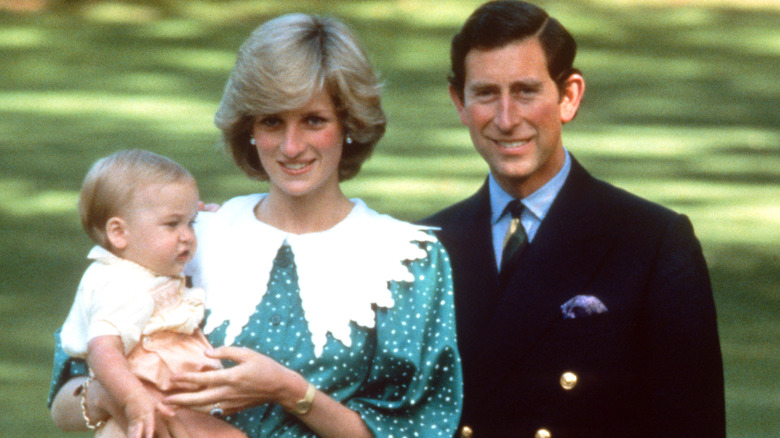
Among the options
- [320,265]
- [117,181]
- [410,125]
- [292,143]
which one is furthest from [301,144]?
[410,125]

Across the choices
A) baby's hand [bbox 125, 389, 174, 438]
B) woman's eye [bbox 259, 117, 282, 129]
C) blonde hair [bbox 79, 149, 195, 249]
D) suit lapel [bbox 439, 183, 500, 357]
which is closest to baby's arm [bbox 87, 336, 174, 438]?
baby's hand [bbox 125, 389, 174, 438]

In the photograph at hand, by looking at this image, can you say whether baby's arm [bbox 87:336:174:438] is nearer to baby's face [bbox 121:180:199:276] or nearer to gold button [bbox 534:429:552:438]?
baby's face [bbox 121:180:199:276]

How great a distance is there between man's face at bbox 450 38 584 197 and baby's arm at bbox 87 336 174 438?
1020mm

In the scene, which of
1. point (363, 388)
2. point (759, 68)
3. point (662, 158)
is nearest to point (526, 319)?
point (363, 388)

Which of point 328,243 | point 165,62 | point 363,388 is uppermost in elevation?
point 165,62

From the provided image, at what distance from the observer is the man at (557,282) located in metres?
3.59

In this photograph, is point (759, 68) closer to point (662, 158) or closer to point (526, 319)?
point (662, 158)

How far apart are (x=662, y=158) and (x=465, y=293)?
7.34m

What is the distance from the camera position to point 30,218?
31.9 feet

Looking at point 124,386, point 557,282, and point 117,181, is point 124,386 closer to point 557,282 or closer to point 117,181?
point 117,181

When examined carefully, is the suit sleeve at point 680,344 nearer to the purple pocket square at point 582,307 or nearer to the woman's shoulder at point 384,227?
the purple pocket square at point 582,307

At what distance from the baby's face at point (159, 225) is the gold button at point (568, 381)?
0.94 metres

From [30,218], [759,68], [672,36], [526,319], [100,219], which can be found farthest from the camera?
[672,36]

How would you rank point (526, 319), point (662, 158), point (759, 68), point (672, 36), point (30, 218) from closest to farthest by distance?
point (526, 319) → point (30, 218) → point (662, 158) → point (759, 68) → point (672, 36)
